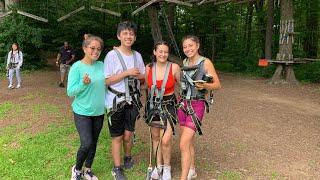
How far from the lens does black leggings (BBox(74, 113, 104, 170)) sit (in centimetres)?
419

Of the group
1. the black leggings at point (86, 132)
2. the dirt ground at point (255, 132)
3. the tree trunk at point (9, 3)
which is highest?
the tree trunk at point (9, 3)

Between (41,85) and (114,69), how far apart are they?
930cm

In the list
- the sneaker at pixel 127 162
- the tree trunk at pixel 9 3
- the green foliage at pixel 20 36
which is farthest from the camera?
the tree trunk at pixel 9 3

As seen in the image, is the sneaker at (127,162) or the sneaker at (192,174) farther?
the sneaker at (127,162)

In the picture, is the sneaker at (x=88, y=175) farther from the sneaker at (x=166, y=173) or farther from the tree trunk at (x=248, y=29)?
the tree trunk at (x=248, y=29)

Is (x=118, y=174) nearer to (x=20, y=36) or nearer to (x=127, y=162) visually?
(x=127, y=162)

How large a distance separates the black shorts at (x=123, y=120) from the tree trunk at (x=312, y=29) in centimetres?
1627

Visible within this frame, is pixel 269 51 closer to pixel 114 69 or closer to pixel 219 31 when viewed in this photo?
pixel 219 31

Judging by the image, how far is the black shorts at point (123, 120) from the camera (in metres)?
4.36

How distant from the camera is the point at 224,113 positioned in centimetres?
848

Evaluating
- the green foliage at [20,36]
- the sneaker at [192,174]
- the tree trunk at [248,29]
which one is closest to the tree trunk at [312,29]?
the tree trunk at [248,29]

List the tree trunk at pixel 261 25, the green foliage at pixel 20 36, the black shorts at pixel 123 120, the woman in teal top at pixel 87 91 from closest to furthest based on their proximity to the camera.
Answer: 1. the woman in teal top at pixel 87 91
2. the black shorts at pixel 123 120
3. the green foliage at pixel 20 36
4. the tree trunk at pixel 261 25

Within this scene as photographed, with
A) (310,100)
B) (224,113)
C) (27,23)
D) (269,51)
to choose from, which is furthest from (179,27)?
(224,113)

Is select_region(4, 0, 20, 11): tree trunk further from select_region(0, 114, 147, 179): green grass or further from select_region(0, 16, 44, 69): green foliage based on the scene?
select_region(0, 114, 147, 179): green grass
